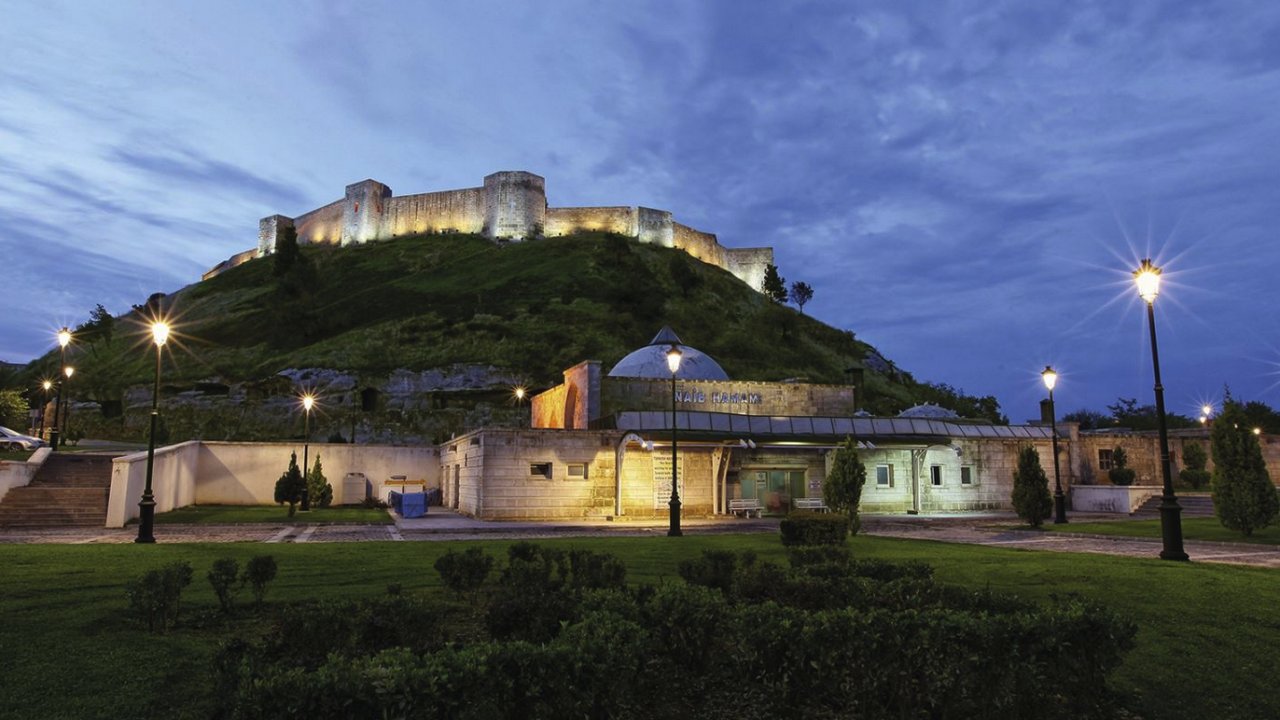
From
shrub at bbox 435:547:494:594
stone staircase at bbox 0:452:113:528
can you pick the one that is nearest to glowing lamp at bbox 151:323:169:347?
stone staircase at bbox 0:452:113:528

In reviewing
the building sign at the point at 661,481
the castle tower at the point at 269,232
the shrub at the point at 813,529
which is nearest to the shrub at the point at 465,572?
the shrub at the point at 813,529

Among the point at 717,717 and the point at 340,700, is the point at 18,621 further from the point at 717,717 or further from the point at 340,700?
the point at 717,717

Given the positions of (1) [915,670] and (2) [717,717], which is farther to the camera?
(2) [717,717]

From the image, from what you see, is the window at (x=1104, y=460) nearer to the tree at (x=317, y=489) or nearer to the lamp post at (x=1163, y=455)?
the lamp post at (x=1163, y=455)

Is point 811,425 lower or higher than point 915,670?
higher

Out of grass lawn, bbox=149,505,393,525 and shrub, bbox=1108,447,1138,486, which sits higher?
shrub, bbox=1108,447,1138,486

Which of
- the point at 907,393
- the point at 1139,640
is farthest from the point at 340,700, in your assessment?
the point at 907,393

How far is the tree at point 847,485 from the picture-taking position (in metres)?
23.0

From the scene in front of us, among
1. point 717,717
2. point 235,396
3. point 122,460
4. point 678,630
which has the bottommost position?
point 717,717

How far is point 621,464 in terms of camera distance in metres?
31.0

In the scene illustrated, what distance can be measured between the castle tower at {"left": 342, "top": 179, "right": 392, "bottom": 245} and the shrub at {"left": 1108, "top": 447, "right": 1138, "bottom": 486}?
111893mm

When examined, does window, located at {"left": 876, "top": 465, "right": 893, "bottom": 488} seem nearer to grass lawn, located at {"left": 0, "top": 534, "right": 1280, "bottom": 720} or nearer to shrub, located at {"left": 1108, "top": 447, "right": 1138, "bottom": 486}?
shrub, located at {"left": 1108, "top": 447, "right": 1138, "bottom": 486}

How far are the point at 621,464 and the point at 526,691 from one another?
26253 millimetres

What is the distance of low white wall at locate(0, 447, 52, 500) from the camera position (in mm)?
24547
